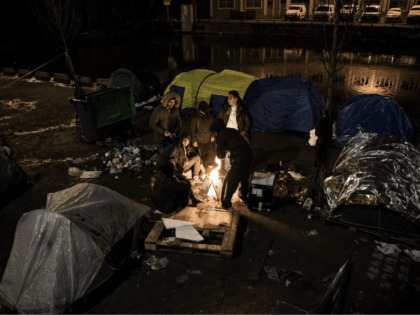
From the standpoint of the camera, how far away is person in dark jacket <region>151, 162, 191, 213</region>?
535 cm

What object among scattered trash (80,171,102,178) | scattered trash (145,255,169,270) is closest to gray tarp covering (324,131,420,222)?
scattered trash (145,255,169,270)

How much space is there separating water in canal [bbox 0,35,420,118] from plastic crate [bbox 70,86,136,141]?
23.0 feet

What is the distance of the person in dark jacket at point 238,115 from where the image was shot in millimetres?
6953

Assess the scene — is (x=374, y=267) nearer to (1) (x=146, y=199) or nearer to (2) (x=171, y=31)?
(1) (x=146, y=199)

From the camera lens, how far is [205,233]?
5.22 meters

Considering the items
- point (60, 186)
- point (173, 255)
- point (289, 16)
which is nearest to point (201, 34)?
point (289, 16)

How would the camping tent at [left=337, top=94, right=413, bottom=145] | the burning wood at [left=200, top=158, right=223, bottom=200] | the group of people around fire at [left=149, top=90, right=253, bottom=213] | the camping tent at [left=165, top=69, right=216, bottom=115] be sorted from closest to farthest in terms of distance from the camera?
the group of people around fire at [left=149, top=90, right=253, bottom=213] → the burning wood at [left=200, top=158, right=223, bottom=200] → the camping tent at [left=337, top=94, right=413, bottom=145] → the camping tent at [left=165, top=69, right=216, bottom=115]

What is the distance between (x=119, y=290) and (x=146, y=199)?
2.47 metres

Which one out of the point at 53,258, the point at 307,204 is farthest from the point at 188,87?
the point at 53,258

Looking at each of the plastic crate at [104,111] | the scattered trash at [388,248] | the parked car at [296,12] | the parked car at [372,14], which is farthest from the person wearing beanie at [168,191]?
the parked car at [296,12]

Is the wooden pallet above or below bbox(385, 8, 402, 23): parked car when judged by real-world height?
below

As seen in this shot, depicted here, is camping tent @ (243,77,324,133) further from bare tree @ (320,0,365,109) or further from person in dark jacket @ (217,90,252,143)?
person in dark jacket @ (217,90,252,143)

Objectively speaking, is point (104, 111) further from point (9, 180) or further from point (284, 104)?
point (284, 104)

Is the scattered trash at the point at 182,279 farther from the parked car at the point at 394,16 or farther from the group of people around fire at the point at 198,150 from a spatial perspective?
the parked car at the point at 394,16
